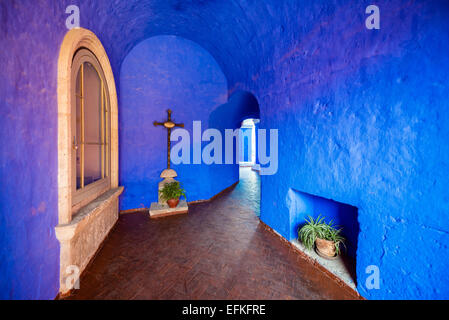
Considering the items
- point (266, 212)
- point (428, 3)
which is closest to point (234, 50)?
point (428, 3)

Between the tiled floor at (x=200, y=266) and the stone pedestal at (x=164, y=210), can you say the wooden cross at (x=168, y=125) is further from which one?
the tiled floor at (x=200, y=266)

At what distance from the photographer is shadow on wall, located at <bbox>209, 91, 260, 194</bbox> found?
19.0 ft

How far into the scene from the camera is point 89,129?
3029 millimetres

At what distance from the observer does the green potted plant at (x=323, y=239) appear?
251cm

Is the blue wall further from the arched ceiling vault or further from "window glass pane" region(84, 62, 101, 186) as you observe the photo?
"window glass pane" region(84, 62, 101, 186)

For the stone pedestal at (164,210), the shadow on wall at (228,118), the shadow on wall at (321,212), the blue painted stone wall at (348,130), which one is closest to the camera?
the blue painted stone wall at (348,130)

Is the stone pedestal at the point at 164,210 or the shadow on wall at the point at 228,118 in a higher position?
the shadow on wall at the point at 228,118

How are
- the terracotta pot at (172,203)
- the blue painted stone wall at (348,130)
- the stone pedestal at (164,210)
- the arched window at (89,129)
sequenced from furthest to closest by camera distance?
1. the terracotta pot at (172,203)
2. the stone pedestal at (164,210)
3. the arched window at (89,129)
4. the blue painted stone wall at (348,130)

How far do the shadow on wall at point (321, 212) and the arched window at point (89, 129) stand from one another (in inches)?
145

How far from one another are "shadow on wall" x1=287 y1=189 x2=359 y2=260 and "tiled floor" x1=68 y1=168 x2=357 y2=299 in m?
0.60

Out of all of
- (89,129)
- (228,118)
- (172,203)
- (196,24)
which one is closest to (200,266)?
(172,203)

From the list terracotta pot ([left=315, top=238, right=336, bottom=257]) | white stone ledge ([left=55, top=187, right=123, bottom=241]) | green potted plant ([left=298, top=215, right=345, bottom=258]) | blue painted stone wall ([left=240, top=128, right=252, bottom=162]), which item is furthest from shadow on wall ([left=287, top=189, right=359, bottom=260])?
blue painted stone wall ([left=240, top=128, right=252, bottom=162])

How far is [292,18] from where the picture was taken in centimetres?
274

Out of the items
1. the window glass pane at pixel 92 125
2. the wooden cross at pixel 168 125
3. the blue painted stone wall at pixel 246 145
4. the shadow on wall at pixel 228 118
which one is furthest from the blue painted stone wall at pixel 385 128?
the blue painted stone wall at pixel 246 145
